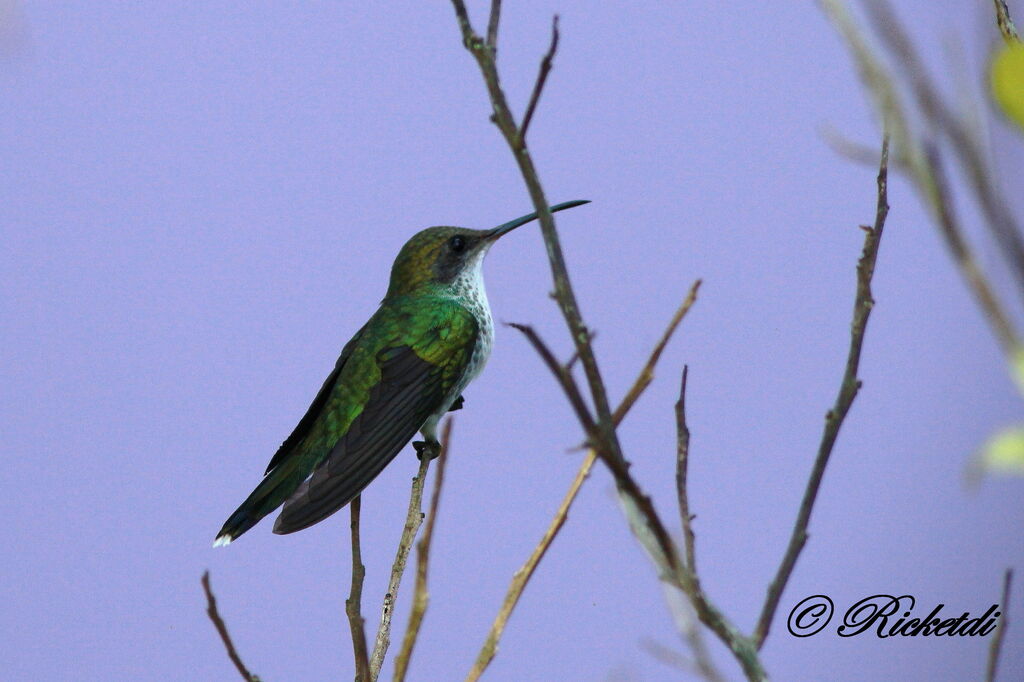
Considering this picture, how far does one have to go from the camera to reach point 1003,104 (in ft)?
1.07

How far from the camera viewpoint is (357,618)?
881 mm

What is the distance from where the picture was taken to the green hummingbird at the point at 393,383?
1.36 meters

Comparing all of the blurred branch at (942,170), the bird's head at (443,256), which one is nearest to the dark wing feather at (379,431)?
the bird's head at (443,256)

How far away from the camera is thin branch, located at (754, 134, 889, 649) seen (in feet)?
2.05

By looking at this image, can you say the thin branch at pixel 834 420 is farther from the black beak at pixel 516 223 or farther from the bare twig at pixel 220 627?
the black beak at pixel 516 223

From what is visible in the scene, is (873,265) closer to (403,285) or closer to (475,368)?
(475,368)

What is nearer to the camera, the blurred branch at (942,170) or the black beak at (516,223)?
the blurred branch at (942,170)

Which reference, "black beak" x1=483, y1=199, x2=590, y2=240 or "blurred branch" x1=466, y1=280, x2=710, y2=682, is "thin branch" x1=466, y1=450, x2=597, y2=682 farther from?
"black beak" x1=483, y1=199, x2=590, y2=240

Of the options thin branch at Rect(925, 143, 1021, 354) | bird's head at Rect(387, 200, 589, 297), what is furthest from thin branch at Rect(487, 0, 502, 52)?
bird's head at Rect(387, 200, 589, 297)

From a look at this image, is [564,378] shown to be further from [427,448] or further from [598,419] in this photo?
[427,448]

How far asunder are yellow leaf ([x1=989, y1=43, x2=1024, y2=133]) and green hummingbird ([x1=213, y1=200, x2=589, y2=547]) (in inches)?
41.8

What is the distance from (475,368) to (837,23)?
4.17 ft

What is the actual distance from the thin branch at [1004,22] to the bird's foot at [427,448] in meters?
0.89

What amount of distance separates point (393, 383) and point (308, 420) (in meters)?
0.14
